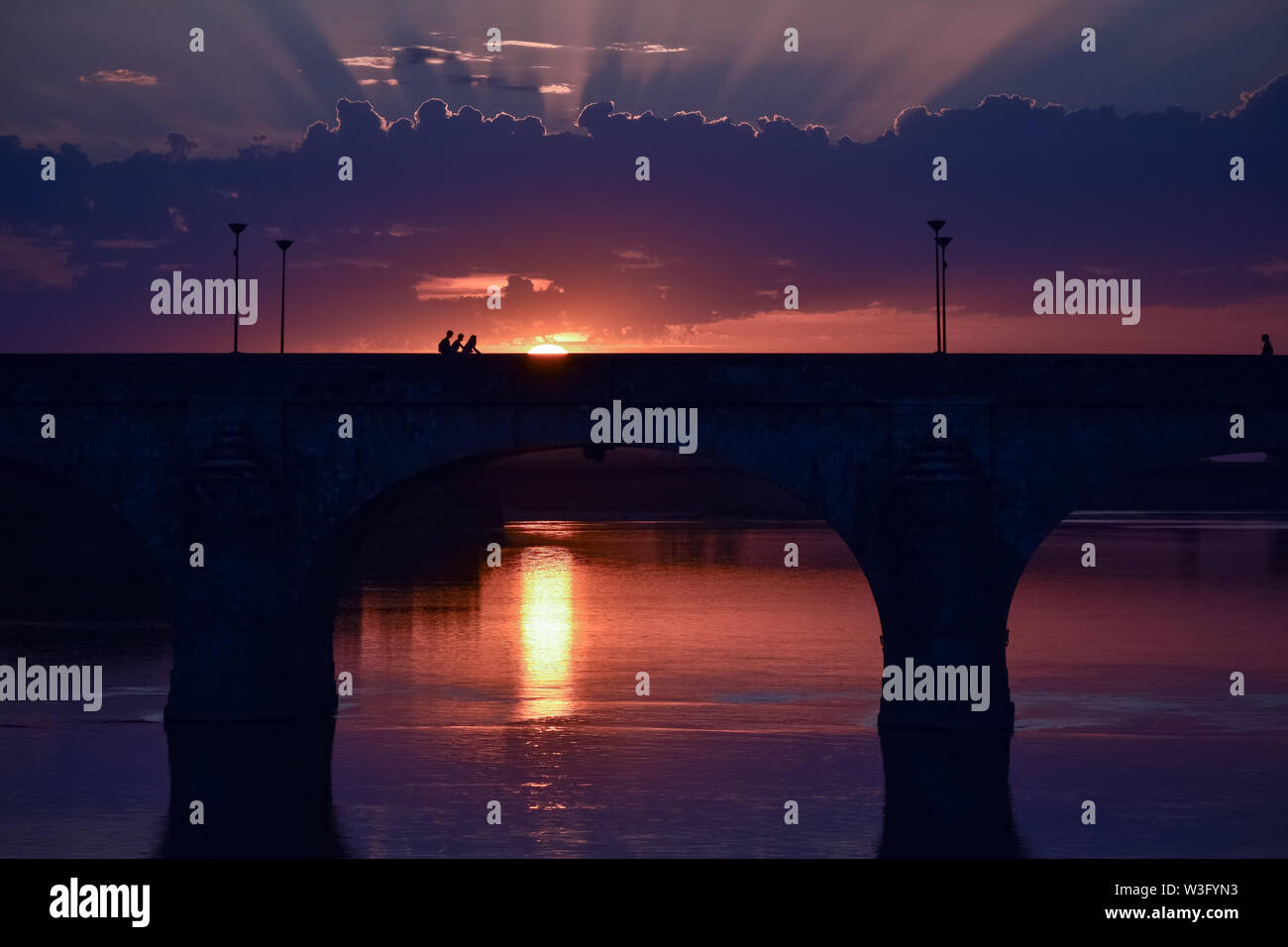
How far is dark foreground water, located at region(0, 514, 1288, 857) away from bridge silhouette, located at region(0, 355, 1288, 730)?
2494 millimetres

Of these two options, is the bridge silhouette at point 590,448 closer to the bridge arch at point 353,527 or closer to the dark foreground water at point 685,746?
the bridge arch at point 353,527

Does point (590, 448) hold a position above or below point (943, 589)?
above

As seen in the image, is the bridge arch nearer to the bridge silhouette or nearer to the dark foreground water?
the bridge silhouette

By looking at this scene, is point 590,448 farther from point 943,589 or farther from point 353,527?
point 943,589

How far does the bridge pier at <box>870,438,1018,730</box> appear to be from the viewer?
113ft

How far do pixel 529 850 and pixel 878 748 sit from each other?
10.7 m

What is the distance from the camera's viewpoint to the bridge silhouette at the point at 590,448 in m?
35.1

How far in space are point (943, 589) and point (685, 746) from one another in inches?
267

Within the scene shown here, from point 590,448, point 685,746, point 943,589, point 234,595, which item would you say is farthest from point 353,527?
point 943,589

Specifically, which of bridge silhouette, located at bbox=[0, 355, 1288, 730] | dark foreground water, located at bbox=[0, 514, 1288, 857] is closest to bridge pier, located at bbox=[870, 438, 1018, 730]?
bridge silhouette, located at bbox=[0, 355, 1288, 730]

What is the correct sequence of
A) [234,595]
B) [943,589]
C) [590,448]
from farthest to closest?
[590,448]
[234,595]
[943,589]

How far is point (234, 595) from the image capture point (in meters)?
35.9
